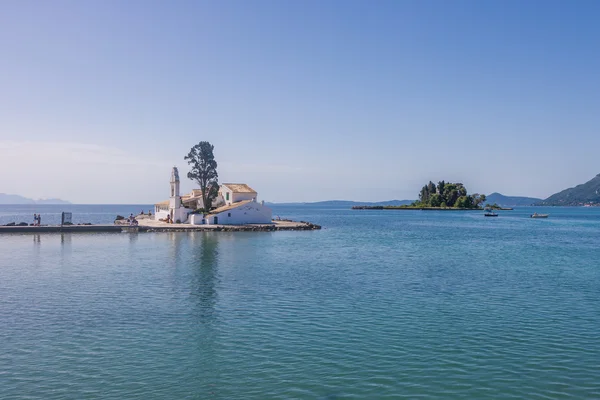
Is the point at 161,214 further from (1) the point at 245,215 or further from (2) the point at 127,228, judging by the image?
(1) the point at 245,215

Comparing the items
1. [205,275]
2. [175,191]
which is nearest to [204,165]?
[175,191]

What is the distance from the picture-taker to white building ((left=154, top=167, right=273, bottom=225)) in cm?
9012

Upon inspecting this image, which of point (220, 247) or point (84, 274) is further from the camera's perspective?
point (220, 247)

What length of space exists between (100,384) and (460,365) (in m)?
12.8

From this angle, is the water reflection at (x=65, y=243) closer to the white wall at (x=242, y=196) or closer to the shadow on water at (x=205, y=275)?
the shadow on water at (x=205, y=275)

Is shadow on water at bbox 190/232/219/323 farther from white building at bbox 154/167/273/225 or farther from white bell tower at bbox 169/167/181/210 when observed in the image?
white bell tower at bbox 169/167/181/210

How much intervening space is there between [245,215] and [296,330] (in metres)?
71.0

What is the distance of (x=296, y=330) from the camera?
2234cm

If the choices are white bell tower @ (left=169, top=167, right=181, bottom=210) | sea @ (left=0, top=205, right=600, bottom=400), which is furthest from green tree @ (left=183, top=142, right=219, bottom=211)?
sea @ (left=0, top=205, right=600, bottom=400)

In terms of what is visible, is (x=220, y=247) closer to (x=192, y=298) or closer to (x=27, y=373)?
(x=192, y=298)

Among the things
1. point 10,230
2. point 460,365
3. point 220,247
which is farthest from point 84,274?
point 10,230

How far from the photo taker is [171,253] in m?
52.4

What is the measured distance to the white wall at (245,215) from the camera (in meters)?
90.1

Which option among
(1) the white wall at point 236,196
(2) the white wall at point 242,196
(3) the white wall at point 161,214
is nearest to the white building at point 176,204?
(3) the white wall at point 161,214
